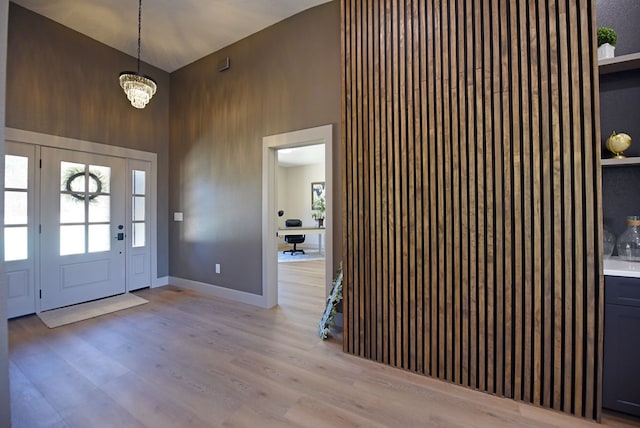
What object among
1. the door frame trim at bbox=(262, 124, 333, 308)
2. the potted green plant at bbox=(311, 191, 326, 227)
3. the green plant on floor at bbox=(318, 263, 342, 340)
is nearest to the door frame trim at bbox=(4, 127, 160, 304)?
the door frame trim at bbox=(262, 124, 333, 308)

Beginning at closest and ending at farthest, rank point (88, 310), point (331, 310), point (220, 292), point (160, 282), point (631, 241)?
point (631, 241) → point (331, 310) → point (88, 310) → point (220, 292) → point (160, 282)

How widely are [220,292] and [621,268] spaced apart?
162 inches

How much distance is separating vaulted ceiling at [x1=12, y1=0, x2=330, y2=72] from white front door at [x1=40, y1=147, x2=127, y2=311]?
1638 millimetres

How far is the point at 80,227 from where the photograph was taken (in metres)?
3.66

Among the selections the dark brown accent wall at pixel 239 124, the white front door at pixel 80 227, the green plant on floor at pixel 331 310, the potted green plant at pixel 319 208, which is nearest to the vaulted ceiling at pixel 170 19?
the dark brown accent wall at pixel 239 124

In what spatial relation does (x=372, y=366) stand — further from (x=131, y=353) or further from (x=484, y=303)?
(x=131, y=353)

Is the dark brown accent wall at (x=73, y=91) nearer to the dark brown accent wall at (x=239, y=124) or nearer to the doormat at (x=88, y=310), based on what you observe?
the dark brown accent wall at (x=239, y=124)

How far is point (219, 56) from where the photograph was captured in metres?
3.97

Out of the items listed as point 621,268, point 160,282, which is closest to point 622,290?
point 621,268

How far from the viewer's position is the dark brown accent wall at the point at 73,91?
3146mm

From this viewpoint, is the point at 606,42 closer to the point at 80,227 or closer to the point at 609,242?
the point at 609,242

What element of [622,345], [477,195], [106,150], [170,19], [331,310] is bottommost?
[331,310]

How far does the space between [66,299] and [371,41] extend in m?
4.73

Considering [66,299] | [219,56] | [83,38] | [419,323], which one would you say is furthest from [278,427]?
[83,38]
